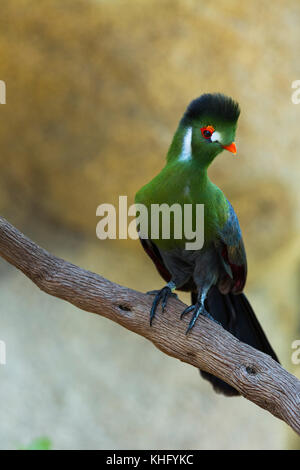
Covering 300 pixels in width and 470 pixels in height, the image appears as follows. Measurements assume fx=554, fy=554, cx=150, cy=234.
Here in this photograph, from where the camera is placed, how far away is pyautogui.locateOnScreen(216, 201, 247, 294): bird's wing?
2.66m

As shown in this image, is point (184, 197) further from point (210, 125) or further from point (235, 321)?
point (235, 321)

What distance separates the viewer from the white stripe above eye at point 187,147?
2545 millimetres

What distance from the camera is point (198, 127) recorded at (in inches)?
98.4

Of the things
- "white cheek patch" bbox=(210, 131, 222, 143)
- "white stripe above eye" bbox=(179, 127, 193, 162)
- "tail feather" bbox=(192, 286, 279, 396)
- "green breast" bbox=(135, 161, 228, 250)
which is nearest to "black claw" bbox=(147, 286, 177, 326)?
"green breast" bbox=(135, 161, 228, 250)

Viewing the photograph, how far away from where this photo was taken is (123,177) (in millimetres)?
4512

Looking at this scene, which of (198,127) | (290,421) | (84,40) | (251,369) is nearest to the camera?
(290,421)

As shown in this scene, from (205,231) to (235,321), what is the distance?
577 millimetres

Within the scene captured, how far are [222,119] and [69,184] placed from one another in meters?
2.34

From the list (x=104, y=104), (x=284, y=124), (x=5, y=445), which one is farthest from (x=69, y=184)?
(x=5, y=445)

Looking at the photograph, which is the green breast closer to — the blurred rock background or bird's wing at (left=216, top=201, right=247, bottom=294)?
bird's wing at (left=216, top=201, right=247, bottom=294)

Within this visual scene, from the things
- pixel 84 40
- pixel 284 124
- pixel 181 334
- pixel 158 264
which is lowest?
pixel 181 334

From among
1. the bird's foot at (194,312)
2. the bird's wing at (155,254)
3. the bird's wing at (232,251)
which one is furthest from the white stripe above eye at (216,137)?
the bird's foot at (194,312)

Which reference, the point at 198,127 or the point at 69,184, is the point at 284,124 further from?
the point at 198,127

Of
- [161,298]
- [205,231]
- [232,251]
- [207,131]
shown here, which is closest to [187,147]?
[207,131]
